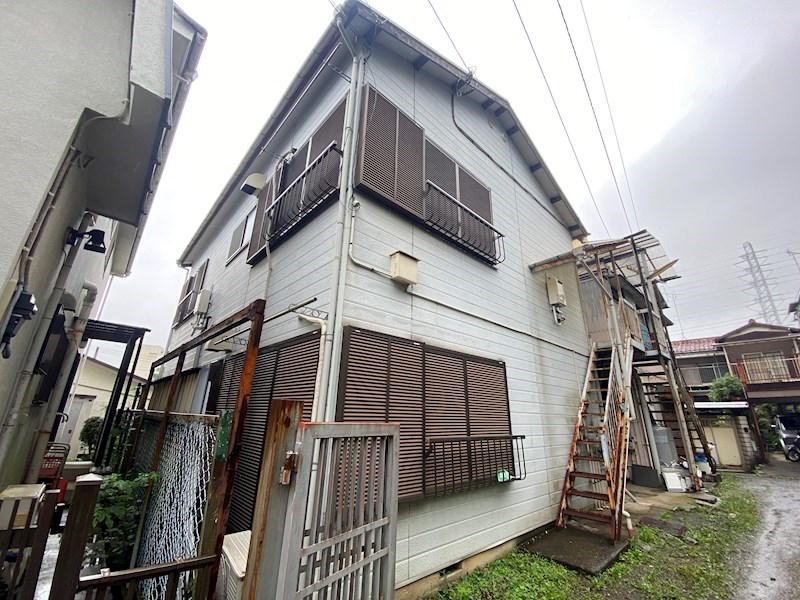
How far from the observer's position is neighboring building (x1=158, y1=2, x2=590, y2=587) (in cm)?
321

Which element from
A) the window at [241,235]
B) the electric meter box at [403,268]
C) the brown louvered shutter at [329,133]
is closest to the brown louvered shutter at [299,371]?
the electric meter box at [403,268]

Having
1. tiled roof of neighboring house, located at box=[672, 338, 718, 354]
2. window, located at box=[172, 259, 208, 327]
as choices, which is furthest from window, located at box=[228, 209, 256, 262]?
tiled roof of neighboring house, located at box=[672, 338, 718, 354]

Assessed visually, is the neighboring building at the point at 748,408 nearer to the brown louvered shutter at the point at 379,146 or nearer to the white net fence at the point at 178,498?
the brown louvered shutter at the point at 379,146

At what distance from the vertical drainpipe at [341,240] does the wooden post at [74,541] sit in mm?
1744

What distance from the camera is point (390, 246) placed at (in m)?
3.79

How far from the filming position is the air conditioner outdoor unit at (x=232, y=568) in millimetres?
1755

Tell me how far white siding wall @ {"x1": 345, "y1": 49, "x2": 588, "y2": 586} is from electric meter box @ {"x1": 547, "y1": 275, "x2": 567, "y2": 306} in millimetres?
136

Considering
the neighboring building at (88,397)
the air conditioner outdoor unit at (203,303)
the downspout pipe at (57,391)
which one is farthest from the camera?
the neighboring building at (88,397)

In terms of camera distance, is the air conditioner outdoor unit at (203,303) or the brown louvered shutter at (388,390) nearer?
the brown louvered shutter at (388,390)

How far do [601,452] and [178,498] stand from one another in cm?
576

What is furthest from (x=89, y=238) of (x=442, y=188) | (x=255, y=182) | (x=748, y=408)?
(x=748, y=408)

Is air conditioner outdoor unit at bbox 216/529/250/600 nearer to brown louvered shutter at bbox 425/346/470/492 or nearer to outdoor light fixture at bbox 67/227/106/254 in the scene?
brown louvered shutter at bbox 425/346/470/492

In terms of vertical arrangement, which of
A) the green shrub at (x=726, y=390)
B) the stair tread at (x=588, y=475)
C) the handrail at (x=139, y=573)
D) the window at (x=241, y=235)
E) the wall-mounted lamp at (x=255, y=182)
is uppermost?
the wall-mounted lamp at (x=255, y=182)

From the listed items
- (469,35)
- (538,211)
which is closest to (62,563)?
(469,35)
